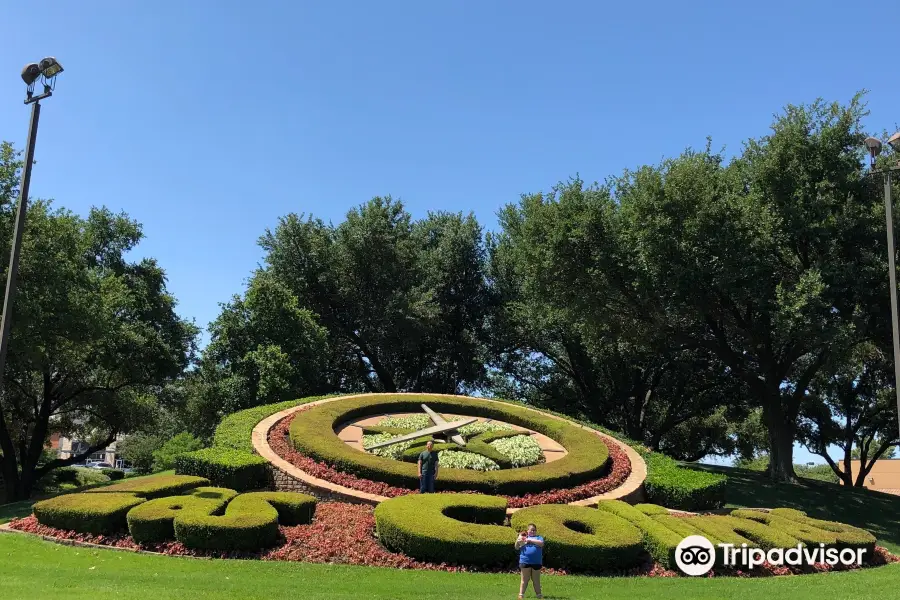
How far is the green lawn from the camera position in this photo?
17031 millimetres

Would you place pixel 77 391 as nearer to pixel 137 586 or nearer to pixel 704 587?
pixel 137 586

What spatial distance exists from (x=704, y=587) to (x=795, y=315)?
34.3 ft

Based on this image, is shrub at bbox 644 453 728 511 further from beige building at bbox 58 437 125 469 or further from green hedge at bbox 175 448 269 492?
beige building at bbox 58 437 125 469

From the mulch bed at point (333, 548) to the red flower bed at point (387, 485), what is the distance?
5.72 ft

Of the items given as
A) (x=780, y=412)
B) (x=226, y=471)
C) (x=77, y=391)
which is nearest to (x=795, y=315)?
(x=780, y=412)

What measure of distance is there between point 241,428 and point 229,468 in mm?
3162

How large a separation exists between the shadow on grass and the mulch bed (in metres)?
7.19

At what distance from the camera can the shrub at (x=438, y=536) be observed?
379 inches

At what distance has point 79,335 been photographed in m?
19.5

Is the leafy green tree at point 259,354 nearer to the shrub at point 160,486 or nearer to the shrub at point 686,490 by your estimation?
the shrub at point 160,486

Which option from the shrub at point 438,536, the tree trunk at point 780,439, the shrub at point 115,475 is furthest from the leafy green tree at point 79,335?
the tree trunk at point 780,439

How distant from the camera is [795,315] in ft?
56.6

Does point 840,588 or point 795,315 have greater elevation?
point 795,315

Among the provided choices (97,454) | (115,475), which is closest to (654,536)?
(115,475)
